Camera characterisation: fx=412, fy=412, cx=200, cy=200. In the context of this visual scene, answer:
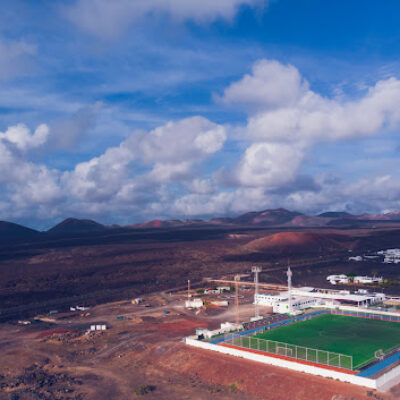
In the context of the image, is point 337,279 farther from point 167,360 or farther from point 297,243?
point 297,243

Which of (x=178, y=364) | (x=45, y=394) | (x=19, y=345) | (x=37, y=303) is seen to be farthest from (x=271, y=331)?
(x=37, y=303)

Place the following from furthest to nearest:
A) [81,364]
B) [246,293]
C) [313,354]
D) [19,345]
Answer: [246,293]
[19,345]
[81,364]
[313,354]

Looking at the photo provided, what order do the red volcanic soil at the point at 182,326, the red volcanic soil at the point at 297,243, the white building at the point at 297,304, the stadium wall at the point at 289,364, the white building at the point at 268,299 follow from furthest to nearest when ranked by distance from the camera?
1. the red volcanic soil at the point at 297,243
2. the white building at the point at 268,299
3. the white building at the point at 297,304
4. the red volcanic soil at the point at 182,326
5. the stadium wall at the point at 289,364

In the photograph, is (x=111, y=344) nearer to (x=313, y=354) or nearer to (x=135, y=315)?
(x=135, y=315)

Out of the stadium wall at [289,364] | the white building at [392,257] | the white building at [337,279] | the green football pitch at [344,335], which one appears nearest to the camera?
the stadium wall at [289,364]

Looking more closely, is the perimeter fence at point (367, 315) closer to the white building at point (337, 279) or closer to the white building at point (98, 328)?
the white building at point (337, 279)

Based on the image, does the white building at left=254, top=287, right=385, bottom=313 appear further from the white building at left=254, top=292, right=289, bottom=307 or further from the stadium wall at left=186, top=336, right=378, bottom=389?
the stadium wall at left=186, top=336, right=378, bottom=389

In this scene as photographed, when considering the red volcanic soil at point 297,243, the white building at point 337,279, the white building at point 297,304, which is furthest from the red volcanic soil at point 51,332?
the red volcanic soil at point 297,243
